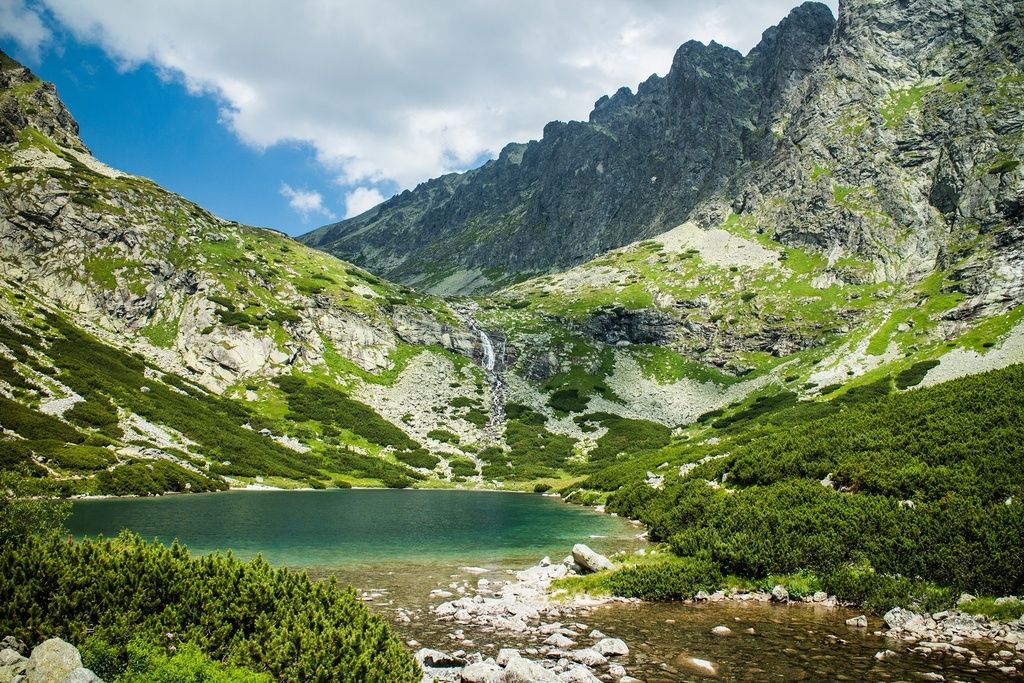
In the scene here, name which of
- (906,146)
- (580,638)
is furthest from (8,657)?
(906,146)

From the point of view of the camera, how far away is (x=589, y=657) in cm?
1512

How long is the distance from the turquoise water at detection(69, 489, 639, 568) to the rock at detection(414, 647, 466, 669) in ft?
41.7

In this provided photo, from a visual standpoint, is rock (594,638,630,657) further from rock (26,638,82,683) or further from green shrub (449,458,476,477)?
green shrub (449,458,476,477)

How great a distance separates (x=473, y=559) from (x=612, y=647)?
17.5 metres

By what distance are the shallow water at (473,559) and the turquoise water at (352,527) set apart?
0.12m

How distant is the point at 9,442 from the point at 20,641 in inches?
2374

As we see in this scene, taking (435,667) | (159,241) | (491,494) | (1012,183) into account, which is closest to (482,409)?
(491,494)

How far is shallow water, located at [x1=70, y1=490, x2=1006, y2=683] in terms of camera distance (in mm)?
15117

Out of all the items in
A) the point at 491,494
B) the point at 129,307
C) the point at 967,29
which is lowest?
the point at 491,494

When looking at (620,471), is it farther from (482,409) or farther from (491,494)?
(482,409)

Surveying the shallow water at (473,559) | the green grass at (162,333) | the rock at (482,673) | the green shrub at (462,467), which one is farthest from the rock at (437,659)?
the green grass at (162,333)

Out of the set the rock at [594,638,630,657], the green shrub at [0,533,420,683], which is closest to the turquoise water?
the green shrub at [0,533,420,683]

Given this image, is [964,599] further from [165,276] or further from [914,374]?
[165,276]

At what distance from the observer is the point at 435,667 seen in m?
14.8
